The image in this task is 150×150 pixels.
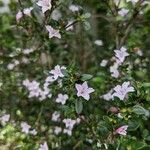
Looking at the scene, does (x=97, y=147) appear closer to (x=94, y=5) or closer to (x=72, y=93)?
(x=72, y=93)

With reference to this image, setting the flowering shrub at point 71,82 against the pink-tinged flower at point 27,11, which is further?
the pink-tinged flower at point 27,11

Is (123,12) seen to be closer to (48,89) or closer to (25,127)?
(48,89)

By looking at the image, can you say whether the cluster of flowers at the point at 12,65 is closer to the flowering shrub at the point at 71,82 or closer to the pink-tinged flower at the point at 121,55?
the flowering shrub at the point at 71,82

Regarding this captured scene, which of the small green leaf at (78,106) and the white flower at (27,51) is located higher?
the white flower at (27,51)

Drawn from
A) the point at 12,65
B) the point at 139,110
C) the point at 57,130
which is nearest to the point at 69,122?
the point at 57,130

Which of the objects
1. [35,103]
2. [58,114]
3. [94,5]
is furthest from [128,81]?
[94,5]

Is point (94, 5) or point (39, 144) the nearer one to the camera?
point (39, 144)

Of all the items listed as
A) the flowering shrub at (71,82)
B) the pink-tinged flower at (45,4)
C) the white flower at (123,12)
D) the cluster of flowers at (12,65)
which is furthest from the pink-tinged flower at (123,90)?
the cluster of flowers at (12,65)

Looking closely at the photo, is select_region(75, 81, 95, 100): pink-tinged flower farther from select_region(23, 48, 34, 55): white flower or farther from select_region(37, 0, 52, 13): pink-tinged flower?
select_region(23, 48, 34, 55): white flower
